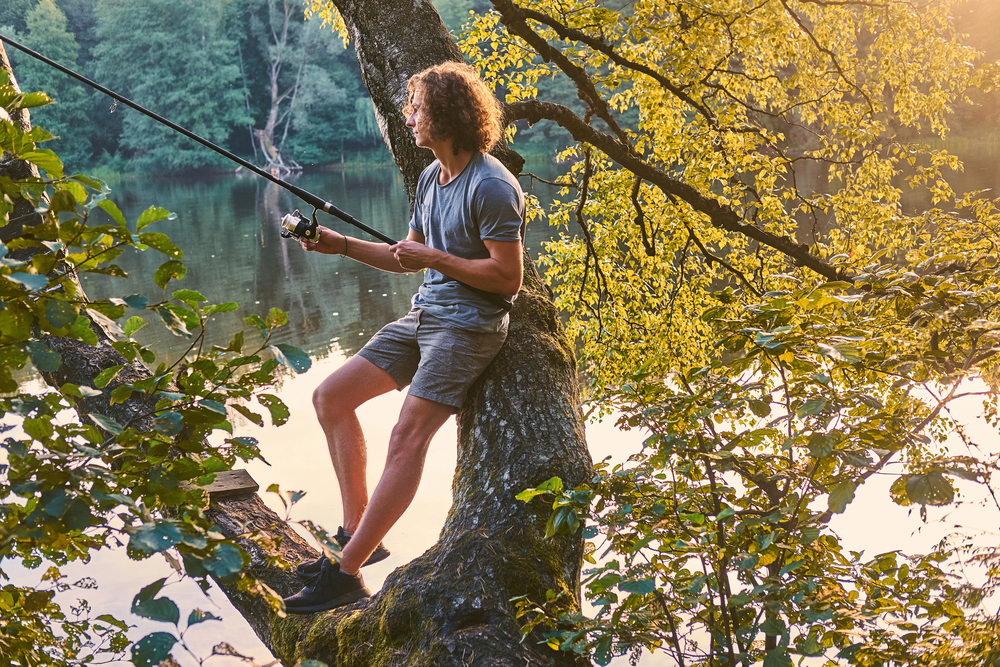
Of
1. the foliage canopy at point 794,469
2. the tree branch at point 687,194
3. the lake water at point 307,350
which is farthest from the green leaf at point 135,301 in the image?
the tree branch at point 687,194

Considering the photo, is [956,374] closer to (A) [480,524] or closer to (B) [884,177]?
(A) [480,524]

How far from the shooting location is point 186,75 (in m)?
35.8

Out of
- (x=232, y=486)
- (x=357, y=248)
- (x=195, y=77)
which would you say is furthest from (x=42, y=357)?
(x=195, y=77)

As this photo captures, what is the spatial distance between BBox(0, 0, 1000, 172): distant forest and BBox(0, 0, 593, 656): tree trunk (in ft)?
105

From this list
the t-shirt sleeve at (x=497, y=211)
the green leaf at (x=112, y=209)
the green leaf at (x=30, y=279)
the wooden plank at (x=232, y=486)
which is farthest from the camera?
the wooden plank at (x=232, y=486)

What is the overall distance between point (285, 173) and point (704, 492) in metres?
36.7

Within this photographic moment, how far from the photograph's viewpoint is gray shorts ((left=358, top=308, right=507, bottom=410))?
2375 millimetres

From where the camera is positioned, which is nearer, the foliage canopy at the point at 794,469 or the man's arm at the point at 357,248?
the foliage canopy at the point at 794,469

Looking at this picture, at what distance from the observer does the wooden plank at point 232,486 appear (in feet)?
8.90

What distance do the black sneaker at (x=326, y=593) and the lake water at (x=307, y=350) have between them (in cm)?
73

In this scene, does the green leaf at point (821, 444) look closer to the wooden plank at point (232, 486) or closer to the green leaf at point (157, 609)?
the green leaf at point (157, 609)

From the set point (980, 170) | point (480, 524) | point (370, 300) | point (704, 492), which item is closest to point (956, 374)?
point (704, 492)

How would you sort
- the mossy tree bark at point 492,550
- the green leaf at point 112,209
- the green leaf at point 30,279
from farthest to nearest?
the mossy tree bark at point 492,550 < the green leaf at point 112,209 < the green leaf at point 30,279

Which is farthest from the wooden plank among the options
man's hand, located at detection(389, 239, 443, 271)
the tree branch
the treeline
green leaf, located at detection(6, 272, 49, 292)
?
the treeline
